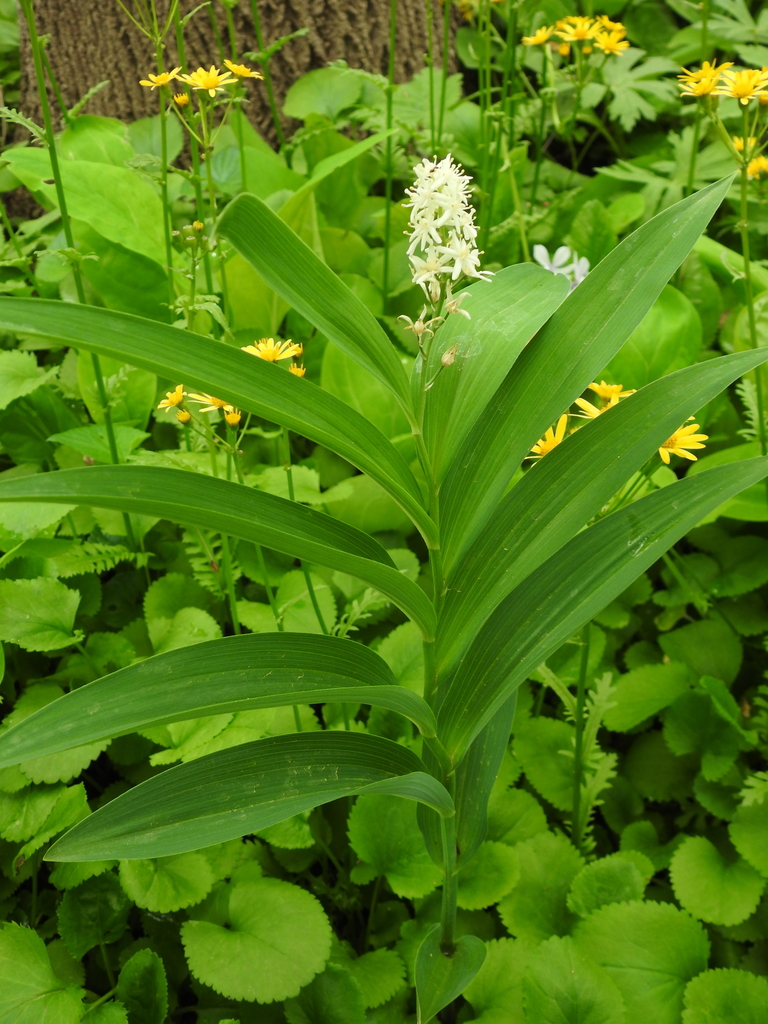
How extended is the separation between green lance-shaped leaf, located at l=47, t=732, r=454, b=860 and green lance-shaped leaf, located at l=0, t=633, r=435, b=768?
0.08 m

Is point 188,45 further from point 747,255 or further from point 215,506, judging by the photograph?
point 215,506

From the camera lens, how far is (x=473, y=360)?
787 millimetres

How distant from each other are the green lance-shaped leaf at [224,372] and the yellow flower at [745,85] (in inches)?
26.9

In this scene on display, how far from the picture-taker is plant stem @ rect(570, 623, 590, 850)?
1.03m

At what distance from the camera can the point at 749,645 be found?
1472 millimetres

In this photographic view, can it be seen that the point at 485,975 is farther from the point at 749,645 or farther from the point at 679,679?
the point at 749,645

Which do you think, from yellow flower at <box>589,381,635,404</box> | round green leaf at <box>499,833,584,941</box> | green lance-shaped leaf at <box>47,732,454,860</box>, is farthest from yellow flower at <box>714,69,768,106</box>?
round green leaf at <box>499,833,584,941</box>

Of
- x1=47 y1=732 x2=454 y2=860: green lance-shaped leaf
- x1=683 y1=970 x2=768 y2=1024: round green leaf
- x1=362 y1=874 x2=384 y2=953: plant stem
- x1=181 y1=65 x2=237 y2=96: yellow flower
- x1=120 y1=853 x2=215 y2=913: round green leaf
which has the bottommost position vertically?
x1=362 y1=874 x2=384 y2=953: plant stem

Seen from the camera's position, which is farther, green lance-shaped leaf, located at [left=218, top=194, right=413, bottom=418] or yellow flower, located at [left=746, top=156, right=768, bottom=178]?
yellow flower, located at [left=746, top=156, right=768, bottom=178]

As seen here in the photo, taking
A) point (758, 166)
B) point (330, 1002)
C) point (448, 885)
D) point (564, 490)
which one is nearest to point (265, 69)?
point (758, 166)

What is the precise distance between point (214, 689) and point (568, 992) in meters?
0.58

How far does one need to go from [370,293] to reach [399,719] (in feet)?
3.29

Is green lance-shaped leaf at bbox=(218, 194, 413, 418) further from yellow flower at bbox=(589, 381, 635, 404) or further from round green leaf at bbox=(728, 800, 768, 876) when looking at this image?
round green leaf at bbox=(728, 800, 768, 876)

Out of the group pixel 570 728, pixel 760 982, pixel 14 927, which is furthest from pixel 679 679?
pixel 14 927
